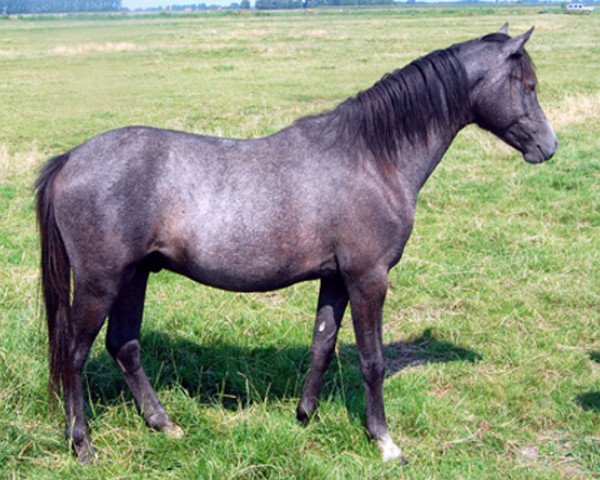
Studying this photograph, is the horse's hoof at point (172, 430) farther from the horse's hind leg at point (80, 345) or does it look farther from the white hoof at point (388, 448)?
the white hoof at point (388, 448)

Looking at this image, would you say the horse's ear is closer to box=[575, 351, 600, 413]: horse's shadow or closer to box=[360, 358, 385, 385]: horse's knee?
box=[360, 358, 385, 385]: horse's knee

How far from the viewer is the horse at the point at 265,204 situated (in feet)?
12.6

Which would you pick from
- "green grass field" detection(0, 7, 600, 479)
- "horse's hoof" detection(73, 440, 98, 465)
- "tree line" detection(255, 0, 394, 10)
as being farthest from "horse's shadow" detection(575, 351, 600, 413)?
"tree line" detection(255, 0, 394, 10)

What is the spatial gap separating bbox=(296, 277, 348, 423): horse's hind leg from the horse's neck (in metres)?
0.78

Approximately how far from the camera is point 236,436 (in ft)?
13.2

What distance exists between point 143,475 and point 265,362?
151cm

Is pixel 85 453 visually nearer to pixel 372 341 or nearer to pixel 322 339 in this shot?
pixel 322 339

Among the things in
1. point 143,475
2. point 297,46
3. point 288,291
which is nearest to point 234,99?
point 288,291

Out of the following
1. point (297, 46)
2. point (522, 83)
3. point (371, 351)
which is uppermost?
point (522, 83)

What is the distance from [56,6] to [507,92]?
14374 centimetres

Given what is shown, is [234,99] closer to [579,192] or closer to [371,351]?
[579,192]

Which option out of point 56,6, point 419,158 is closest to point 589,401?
point 419,158

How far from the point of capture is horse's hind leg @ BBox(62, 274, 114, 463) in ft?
12.7

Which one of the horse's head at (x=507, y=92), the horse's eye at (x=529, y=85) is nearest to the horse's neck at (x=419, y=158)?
the horse's head at (x=507, y=92)
